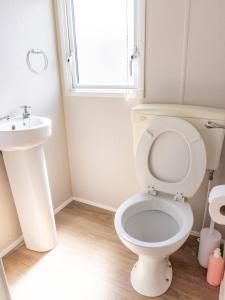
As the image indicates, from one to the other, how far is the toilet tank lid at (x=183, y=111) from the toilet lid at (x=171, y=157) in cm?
6

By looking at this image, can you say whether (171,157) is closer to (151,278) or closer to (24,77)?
(151,278)

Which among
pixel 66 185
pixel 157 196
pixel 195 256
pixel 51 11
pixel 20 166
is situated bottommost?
pixel 195 256

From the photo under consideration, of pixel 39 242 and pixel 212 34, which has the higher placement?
pixel 212 34

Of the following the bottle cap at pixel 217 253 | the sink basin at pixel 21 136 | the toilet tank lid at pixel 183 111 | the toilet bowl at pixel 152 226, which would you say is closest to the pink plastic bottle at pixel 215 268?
the bottle cap at pixel 217 253

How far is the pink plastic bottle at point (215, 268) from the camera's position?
1.39m

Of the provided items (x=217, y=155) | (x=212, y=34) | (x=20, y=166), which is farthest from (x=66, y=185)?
(x=212, y=34)

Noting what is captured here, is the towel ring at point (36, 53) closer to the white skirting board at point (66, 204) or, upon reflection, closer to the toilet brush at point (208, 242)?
the white skirting board at point (66, 204)

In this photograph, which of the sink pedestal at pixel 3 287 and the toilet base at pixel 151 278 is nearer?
the sink pedestal at pixel 3 287

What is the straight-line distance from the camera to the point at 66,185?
2221 mm

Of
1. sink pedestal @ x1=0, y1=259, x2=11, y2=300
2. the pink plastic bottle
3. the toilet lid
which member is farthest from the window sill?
sink pedestal @ x1=0, y1=259, x2=11, y2=300

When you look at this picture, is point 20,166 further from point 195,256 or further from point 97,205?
point 195,256

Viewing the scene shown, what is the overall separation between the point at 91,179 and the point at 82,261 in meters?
0.70

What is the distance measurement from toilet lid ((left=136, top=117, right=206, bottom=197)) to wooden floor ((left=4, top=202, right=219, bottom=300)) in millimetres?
530

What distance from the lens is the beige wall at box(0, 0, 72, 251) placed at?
152 cm
